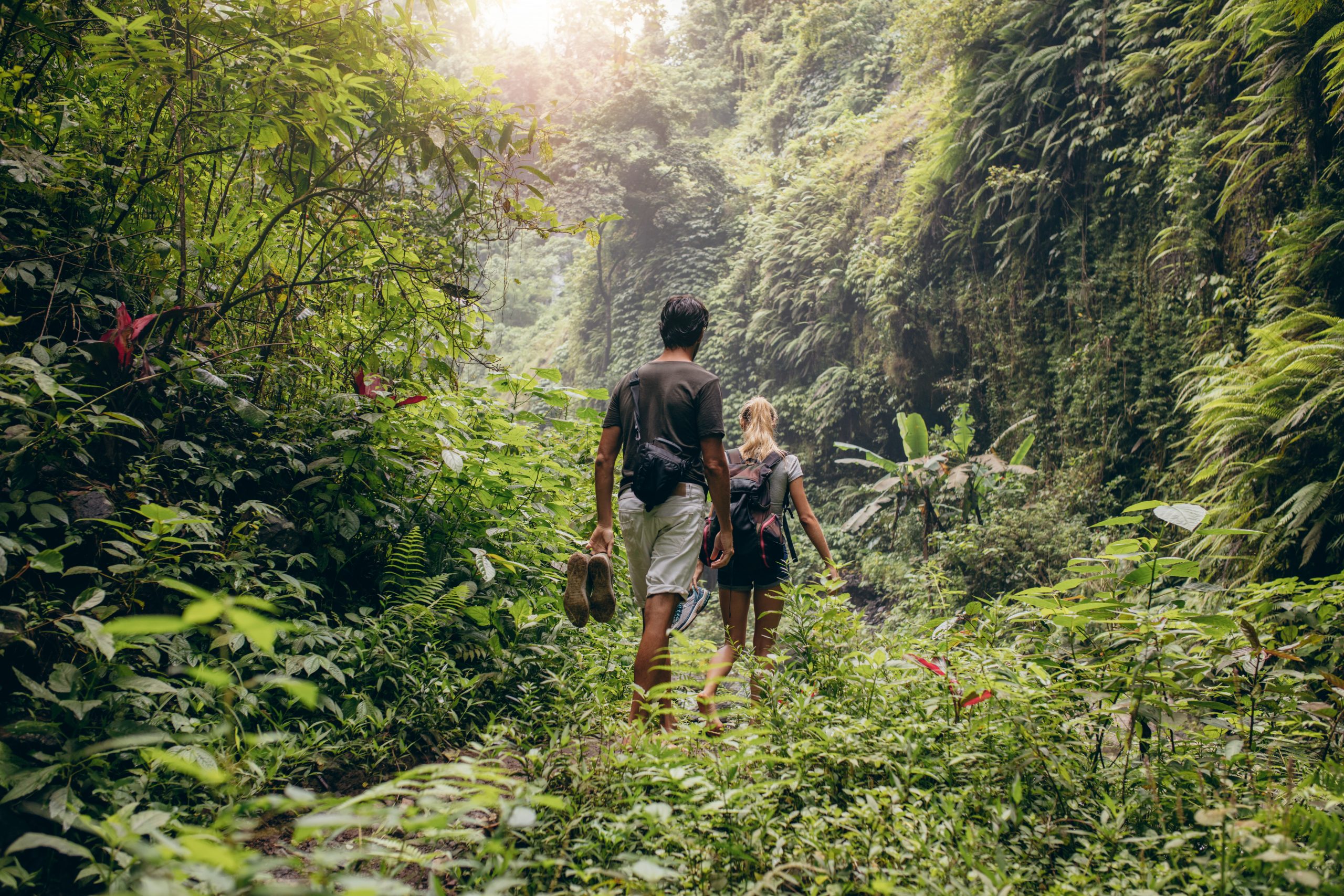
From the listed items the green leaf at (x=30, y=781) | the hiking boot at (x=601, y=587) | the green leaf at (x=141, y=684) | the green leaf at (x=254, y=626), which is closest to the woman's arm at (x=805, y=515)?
the hiking boot at (x=601, y=587)

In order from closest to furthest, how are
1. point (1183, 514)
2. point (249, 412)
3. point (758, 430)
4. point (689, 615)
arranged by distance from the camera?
1. point (1183, 514)
2. point (249, 412)
3. point (689, 615)
4. point (758, 430)

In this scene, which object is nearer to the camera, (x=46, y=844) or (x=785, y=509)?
(x=46, y=844)

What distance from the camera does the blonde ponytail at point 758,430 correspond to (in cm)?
482

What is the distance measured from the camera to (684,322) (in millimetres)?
3783

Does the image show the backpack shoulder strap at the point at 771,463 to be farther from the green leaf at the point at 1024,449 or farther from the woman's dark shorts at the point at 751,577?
the green leaf at the point at 1024,449

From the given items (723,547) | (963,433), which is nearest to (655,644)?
(723,547)

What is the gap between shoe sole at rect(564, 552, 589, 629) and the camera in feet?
11.1

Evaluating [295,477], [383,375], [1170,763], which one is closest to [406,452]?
[295,477]

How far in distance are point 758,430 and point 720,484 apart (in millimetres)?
1427

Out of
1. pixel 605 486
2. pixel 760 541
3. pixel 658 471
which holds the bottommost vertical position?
pixel 760 541

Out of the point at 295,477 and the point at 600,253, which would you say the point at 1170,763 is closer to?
the point at 295,477

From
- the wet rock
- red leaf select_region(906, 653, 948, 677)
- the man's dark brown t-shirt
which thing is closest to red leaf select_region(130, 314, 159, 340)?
the wet rock

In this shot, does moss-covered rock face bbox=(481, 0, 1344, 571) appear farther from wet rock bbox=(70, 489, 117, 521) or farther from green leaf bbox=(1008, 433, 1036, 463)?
wet rock bbox=(70, 489, 117, 521)

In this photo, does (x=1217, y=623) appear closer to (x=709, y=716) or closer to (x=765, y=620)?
(x=709, y=716)
